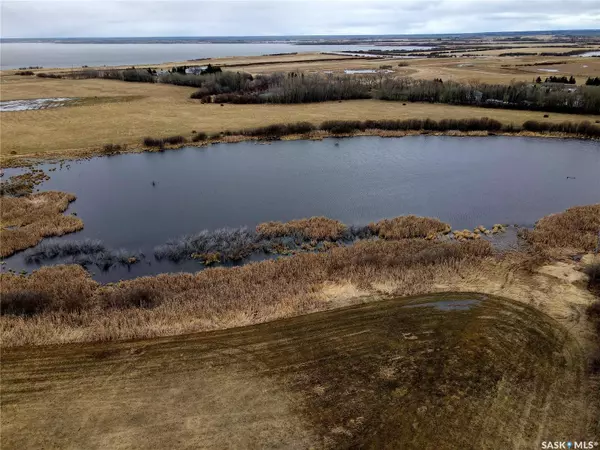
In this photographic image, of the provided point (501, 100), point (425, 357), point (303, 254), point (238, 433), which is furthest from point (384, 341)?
point (501, 100)

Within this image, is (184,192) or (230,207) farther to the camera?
(184,192)

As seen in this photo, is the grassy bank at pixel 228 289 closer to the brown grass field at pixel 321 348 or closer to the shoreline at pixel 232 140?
the brown grass field at pixel 321 348

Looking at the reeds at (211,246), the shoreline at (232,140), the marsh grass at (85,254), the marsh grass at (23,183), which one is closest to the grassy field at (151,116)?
the shoreline at (232,140)

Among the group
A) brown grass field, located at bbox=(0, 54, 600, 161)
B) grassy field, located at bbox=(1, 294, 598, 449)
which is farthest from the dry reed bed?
brown grass field, located at bbox=(0, 54, 600, 161)

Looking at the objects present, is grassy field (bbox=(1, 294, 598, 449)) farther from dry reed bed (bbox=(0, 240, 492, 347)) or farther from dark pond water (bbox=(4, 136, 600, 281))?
dark pond water (bbox=(4, 136, 600, 281))

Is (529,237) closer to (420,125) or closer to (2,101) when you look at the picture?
(420,125)

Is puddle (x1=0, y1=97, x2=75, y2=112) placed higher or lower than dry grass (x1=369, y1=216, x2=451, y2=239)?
higher
